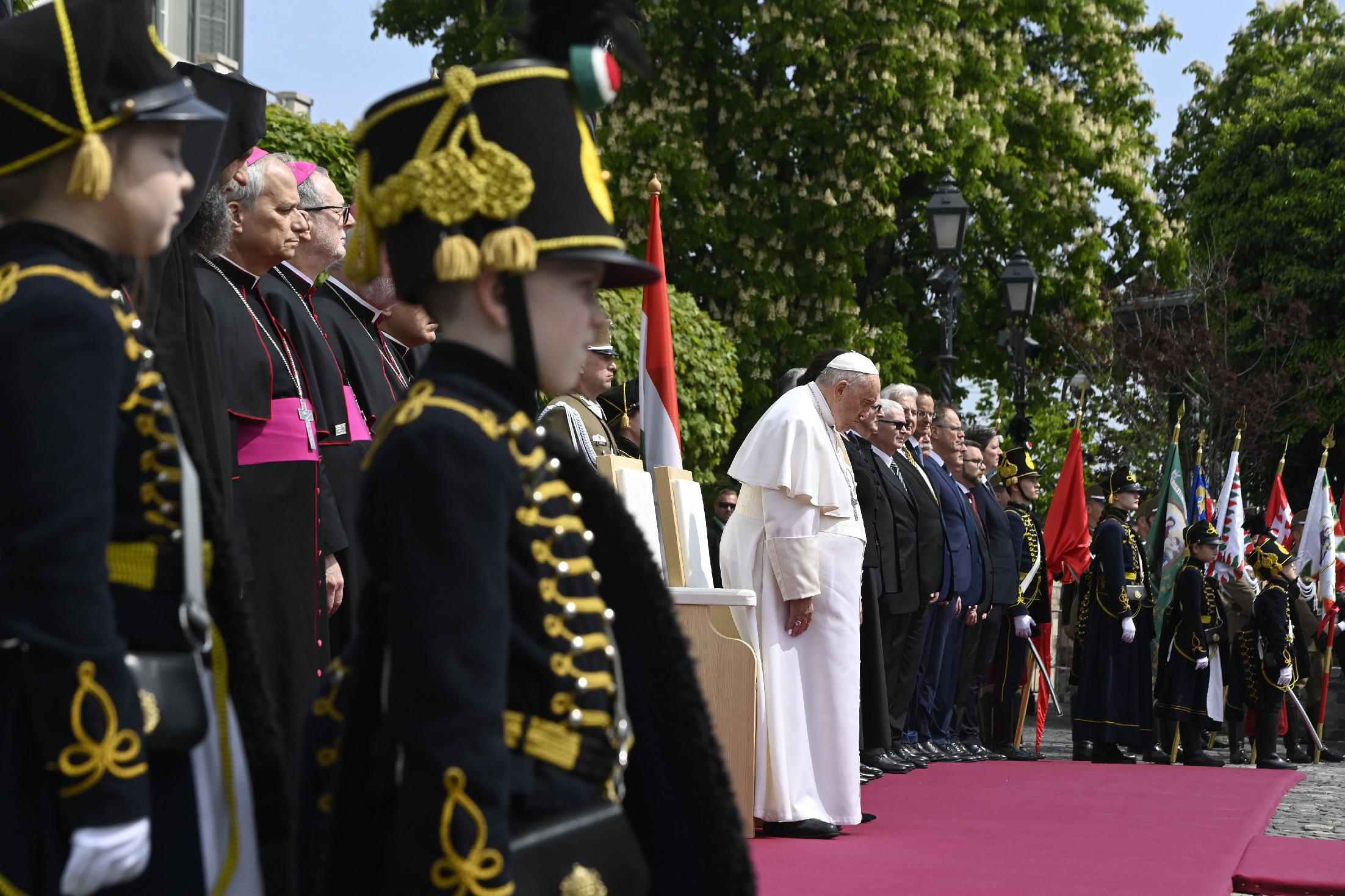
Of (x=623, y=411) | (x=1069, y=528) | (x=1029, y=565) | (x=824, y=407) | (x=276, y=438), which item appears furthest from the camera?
(x=1069, y=528)

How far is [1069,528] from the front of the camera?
13.8m

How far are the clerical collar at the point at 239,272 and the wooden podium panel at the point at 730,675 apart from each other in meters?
2.29

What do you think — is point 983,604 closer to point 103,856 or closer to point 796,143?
point 103,856

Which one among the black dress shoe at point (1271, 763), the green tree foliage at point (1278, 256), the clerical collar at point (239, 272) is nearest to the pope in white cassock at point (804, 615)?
the clerical collar at point (239, 272)

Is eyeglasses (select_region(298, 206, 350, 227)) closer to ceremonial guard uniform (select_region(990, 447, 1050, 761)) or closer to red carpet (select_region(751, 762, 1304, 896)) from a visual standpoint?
red carpet (select_region(751, 762, 1304, 896))

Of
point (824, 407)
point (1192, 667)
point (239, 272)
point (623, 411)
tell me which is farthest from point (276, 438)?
point (1192, 667)

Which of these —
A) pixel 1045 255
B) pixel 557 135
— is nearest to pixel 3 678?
pixel 557 135

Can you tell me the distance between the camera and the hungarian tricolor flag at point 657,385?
7.11m

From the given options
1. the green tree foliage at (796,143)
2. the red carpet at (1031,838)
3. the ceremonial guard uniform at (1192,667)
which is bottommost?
the red carpet at (1031,838)

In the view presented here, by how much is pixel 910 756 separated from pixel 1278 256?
22.9 meters

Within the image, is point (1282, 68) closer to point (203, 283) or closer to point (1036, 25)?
point (1036, 25)

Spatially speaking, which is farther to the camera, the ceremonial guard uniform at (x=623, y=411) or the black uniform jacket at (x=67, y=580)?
the ceremonial guard uniform at (x=623, y=411)

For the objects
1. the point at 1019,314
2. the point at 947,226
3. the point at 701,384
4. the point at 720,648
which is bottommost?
the point at 720,648

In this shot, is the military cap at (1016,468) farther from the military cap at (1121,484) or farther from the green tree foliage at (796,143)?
the green tree foliage at (796,143)
